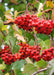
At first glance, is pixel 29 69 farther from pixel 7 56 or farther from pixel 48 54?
pixel 7 56

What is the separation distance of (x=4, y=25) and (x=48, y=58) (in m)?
0.41

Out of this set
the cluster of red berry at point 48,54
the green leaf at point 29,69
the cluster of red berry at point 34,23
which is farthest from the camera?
the cluster of red berry at point 34,23

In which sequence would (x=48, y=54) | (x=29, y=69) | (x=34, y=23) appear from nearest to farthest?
(x=29, y=69), (x=48, y=54), (x=34, y=23)

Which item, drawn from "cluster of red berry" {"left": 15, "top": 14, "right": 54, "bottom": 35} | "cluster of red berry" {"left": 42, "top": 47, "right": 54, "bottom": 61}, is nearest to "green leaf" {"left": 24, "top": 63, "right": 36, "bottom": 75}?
"cluster of red berry" {"left": 42, "top": 47, "right": 54, "bottom": 61}

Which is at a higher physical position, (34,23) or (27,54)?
(34,23)

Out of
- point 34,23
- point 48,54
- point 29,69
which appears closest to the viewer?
point 29,69

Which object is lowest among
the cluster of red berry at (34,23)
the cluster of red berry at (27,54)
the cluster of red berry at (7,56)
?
the cluster of red berry at (7,56)

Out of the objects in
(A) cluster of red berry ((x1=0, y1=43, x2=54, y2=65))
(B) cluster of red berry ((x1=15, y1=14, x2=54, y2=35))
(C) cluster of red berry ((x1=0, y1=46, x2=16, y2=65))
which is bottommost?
(C) cluster of red berry ((x1=0, y1=46, x2=16, y2=65))

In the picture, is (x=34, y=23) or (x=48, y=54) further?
(x=34, y=23)

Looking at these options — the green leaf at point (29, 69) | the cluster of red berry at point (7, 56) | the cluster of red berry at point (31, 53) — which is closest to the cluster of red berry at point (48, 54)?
the cluster of red berry at point (31, 53)

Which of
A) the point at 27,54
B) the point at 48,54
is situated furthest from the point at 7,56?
the point at 48,54

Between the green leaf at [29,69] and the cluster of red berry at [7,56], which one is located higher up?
the green leaf at [29,69]

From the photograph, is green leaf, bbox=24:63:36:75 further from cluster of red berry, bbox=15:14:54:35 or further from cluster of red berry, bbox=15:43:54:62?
cluster of red berry, bbox=15:14:54:35

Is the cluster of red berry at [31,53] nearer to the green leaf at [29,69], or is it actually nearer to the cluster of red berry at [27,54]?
the cluster of red berry at [27,54]
